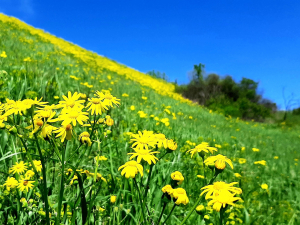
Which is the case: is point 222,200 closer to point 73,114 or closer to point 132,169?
point 132,169

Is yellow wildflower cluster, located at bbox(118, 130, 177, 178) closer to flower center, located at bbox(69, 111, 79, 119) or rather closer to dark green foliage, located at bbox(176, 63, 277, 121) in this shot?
flower center, located at bbox(69, 111, 79, 119)

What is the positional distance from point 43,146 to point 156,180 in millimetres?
1364

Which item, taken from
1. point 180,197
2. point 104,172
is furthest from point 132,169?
point 104,172

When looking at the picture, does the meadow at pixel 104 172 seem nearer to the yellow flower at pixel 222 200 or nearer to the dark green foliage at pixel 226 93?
the yellow flower at pixel 222 200

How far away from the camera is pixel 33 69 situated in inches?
158

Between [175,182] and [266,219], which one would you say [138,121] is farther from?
[175,182]

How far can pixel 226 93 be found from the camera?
20953 millimetres

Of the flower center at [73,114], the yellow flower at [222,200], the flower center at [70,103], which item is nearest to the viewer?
the yellow flower at [222,200]

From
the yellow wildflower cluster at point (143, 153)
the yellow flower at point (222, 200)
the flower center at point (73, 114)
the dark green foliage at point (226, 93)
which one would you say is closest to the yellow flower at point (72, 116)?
the flower center at point (73, 114)

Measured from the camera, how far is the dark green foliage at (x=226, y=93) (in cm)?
1970

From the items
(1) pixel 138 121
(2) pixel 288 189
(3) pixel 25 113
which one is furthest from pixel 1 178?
(2) pixel 288 189

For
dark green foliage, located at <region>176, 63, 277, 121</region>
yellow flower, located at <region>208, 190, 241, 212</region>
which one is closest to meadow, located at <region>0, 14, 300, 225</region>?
yellow flower, located at <region>208, 190, 241, 212</region>

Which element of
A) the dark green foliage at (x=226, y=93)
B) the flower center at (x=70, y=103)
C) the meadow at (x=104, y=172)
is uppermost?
the dark green foliage at (x=226, y=93)

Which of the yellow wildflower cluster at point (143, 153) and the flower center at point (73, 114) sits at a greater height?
the flower center at point (73, 114)
